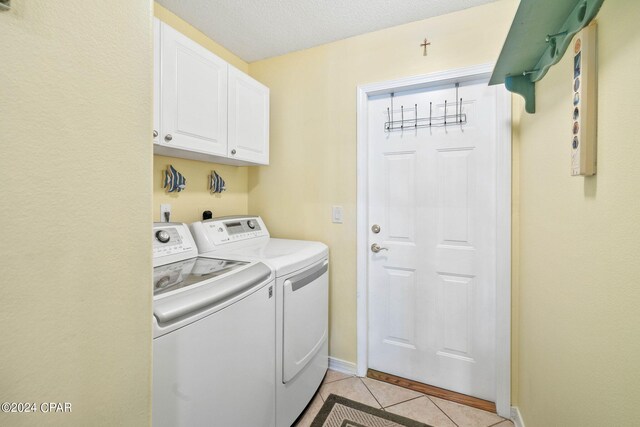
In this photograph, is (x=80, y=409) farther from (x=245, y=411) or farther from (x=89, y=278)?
(x=245, y=411)

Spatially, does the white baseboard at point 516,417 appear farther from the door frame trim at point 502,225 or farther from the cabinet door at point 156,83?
the cabinet door at point 156,83

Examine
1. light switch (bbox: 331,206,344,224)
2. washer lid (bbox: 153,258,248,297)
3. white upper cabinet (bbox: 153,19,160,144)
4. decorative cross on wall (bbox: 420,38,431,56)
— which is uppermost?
decorative cross on wall (bbox: 420,38,431,56)

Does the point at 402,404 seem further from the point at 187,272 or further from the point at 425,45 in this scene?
the point at 425,45

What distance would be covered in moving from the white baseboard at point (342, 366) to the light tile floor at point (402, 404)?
4 cm

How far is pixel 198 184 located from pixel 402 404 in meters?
2.03

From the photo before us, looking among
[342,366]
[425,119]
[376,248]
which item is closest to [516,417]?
[342,366]

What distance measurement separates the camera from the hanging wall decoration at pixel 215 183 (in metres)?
2.08

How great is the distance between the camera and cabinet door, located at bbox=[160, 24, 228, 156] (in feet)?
4.62

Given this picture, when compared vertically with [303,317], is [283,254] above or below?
above

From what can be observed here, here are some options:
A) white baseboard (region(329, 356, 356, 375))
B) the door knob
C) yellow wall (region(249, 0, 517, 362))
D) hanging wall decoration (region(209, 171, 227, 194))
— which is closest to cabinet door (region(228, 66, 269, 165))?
yellow wall (region(249, 0, 517, 362))

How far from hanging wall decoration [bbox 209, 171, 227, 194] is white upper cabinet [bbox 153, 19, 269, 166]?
254mm

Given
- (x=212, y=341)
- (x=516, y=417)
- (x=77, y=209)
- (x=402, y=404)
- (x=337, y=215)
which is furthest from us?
(x=337, y=215)

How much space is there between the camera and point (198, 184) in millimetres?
1994

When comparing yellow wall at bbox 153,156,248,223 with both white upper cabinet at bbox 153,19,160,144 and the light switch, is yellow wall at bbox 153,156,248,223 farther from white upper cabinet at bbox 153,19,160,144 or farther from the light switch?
the light switch
